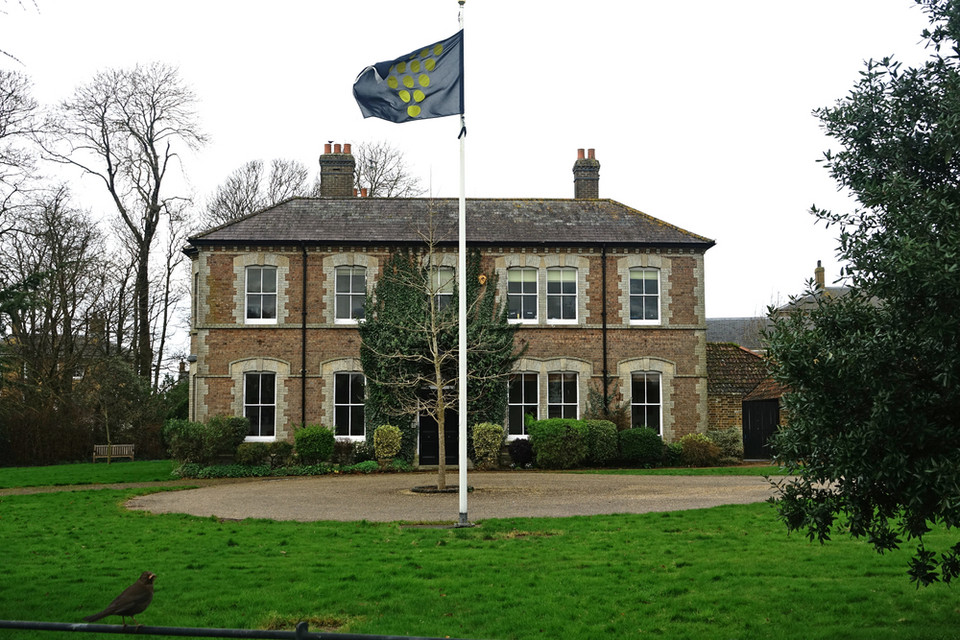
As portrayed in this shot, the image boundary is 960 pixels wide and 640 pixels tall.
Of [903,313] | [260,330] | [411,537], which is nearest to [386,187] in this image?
[260,330]

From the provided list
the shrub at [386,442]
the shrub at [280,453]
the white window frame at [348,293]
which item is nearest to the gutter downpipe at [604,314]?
the shrub at [386,442]

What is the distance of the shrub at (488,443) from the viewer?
27359mm

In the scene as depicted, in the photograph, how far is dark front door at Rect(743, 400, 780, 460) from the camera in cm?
2977

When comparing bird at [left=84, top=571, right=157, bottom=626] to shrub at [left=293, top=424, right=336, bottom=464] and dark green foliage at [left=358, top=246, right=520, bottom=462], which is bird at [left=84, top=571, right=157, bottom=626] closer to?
dark green foliage at [left=358, top=246, right=520, bottom=462]

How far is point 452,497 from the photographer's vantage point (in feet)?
63.7

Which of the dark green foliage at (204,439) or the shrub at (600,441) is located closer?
the dark green foliage at (204,439)

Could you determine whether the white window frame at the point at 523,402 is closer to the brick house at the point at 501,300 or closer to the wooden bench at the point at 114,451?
the brick house at the point at 501,300

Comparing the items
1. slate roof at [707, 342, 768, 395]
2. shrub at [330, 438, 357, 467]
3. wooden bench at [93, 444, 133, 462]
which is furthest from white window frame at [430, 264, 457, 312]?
wooden bench at [93, 444, 133, 462]

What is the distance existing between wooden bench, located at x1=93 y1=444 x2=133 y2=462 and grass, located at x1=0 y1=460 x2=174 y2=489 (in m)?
4.75

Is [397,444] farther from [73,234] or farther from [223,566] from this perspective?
[73,234]

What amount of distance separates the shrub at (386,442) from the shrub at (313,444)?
1.43 metres

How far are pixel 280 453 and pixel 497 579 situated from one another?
18.4 metres

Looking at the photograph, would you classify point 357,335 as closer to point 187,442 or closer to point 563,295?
point 187,442

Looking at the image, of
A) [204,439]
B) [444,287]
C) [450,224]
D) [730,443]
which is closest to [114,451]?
[204,439]
